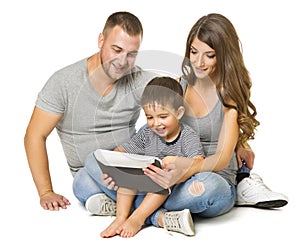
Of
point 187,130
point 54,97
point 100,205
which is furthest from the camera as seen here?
point 54,97

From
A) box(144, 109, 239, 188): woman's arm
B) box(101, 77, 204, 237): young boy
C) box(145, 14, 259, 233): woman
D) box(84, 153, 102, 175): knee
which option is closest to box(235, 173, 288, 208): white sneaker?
box(145, 14, 259, 233): woman

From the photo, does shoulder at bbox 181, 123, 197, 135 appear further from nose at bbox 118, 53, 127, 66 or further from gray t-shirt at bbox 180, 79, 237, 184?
nose at bbox 118, 53, 127, 66

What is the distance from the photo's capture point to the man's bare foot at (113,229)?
2652 millimetres

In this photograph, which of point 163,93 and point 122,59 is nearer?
point 163,93

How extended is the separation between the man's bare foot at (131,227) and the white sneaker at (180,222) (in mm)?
96

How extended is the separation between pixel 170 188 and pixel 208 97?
407mm

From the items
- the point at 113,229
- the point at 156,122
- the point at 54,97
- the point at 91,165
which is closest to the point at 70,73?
the point at 54,97

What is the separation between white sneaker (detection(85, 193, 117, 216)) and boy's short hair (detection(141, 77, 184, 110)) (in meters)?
0.41

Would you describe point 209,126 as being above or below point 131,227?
above

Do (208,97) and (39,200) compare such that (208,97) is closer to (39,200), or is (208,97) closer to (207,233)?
(207,233)

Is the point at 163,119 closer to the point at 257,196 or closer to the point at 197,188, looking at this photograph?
the point at 197,188

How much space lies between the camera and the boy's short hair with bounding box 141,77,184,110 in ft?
8.96

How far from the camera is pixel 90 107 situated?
3035 millimetres

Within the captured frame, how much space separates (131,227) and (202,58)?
702mm
